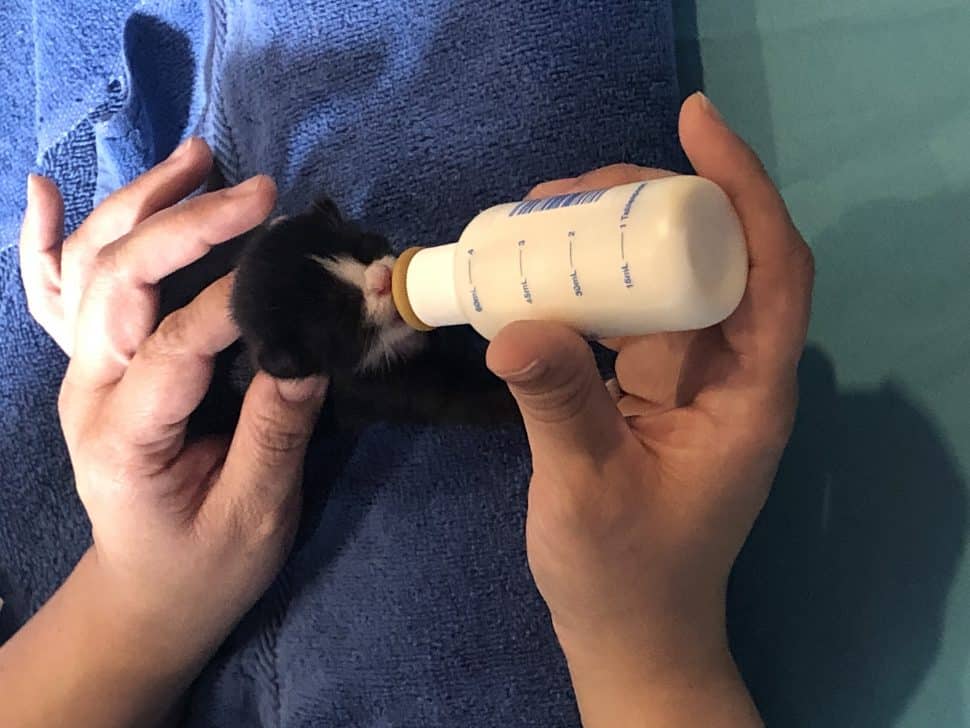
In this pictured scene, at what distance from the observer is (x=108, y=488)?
2.59 feet

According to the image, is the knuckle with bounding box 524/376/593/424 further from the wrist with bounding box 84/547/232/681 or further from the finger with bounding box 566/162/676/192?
the wrist with bounding box 84/547/232/681

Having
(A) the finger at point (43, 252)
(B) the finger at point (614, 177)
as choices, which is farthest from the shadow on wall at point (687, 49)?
(A) the finger at point (43, 252)

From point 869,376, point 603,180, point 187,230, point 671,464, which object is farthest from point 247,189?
point 869,376

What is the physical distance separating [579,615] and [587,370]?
21 centimetres

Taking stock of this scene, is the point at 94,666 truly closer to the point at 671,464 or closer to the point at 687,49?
the point at 671,464

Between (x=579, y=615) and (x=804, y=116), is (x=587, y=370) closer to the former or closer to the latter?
(x=579, y=615)

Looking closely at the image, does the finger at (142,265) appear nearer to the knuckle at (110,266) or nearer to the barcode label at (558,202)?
the knuckle at (110,266)

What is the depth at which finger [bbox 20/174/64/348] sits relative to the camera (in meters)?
0.92

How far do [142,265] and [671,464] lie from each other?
0.49 metres

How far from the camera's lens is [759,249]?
0.51 metres

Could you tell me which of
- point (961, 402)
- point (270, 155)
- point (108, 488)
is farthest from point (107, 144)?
point (961, 402)

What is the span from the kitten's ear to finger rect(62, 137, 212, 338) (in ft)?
0.59

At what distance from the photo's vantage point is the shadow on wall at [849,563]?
2.12ft

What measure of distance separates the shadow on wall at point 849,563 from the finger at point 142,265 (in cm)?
50
